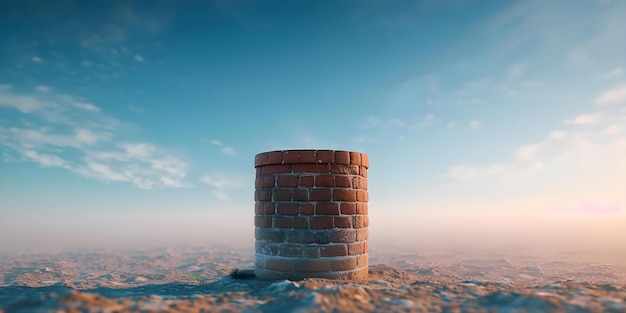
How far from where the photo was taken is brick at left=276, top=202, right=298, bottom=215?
14.0 feet

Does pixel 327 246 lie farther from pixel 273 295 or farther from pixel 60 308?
pixel 60 308

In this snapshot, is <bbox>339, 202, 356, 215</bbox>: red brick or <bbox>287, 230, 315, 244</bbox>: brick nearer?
<bbox>287, 230, 315, 244</bbox>: brick

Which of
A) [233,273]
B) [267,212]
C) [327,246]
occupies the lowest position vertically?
[233,273]

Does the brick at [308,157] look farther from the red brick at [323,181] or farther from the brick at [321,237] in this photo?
the brick at [321,237]

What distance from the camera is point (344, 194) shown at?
4.34 metres

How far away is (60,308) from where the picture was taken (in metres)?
2.38

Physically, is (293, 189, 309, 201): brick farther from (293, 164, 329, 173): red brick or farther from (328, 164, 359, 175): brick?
(328, 164, 359, 175): brick

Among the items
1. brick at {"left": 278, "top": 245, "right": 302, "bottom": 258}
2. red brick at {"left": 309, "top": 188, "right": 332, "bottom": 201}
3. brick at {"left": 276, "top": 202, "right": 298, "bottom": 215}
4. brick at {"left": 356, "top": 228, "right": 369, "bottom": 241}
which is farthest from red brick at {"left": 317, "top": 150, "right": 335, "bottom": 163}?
brick at {"left": 278, "top": 245, "right": 302, "bottom": 258}

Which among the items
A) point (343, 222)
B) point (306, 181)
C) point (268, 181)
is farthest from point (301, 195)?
point (343, 222)


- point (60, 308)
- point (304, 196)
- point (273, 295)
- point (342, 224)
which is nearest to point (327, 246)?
point (342, 224)

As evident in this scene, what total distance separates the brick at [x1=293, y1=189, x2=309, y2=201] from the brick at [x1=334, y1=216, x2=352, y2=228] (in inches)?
17.0

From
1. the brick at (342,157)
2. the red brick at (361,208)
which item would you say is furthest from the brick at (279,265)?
the brick at (342,157)

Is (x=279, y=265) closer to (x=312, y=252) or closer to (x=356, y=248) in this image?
(x=312, y=252)

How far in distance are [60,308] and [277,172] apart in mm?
2500
